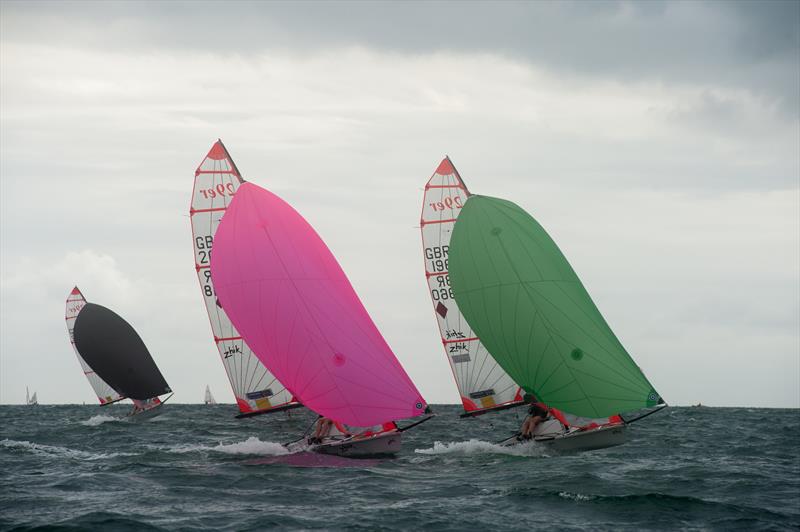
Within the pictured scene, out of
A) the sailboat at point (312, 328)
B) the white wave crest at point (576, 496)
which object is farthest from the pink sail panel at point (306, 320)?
the white wave crest at point (576, 496)

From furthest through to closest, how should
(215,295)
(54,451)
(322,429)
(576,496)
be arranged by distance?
(215,295), (54,451), (322,429), (576,496)

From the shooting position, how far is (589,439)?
2481 cm

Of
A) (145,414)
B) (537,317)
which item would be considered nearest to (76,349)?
(145,414)

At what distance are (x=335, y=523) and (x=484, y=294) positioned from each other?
11.3m

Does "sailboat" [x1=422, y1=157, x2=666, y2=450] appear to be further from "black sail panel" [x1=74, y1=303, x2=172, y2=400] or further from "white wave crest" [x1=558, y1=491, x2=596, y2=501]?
"black sail panel" [x1=74, y1=303, x2=172, y2=400]

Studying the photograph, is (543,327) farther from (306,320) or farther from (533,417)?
(306,320)

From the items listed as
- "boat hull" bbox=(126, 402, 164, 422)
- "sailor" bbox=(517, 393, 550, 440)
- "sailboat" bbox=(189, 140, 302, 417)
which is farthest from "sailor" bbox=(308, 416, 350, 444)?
"boat hull" bbox=(126, 402, 164, 422)

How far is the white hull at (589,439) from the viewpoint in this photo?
24.8m

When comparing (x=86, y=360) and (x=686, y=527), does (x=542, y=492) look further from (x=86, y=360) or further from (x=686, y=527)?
(x=86, y=360)

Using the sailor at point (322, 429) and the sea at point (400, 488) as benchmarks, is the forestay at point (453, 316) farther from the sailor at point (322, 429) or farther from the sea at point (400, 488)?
the sailor at point (322, 429)

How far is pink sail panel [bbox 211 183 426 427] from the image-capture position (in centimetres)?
2388

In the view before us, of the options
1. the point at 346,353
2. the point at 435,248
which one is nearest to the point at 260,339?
the point at 346,353

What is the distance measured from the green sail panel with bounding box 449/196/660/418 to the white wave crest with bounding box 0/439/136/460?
36.4ft

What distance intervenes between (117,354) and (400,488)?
33915 mm
